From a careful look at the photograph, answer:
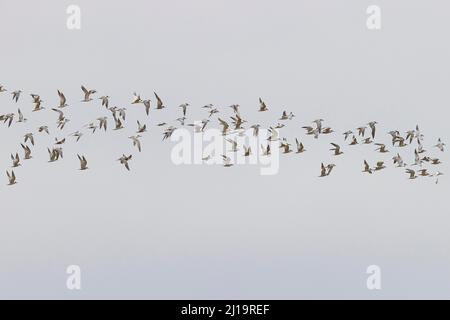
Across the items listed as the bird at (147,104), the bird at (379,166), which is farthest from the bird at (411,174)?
the bird at (147,104)

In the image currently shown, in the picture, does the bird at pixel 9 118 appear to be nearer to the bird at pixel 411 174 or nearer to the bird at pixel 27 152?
the bird at pixel 27 152

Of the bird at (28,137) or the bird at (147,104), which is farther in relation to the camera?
the bird at (28,137)

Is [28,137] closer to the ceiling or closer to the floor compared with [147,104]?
closer to the floor

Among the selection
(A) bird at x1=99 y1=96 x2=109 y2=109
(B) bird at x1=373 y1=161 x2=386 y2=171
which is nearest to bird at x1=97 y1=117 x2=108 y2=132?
(A) bird at x1=99 y1=96 x2=109 y2=109

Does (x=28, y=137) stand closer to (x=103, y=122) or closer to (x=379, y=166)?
(x=103, y=122)

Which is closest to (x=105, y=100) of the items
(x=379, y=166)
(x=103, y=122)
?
(x=103, y=122)

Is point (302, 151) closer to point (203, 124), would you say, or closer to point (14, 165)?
point (203, 124)

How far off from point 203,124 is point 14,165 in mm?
11497

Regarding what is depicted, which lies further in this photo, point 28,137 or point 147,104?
point 147,104

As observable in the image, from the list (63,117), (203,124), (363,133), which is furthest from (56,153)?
(363,133)

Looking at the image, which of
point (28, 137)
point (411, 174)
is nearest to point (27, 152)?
point (28, 137)

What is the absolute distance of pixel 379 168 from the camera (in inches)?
3435

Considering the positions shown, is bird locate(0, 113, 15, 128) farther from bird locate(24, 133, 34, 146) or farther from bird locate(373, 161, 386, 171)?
bird locate(373, 161, 386, 171)
